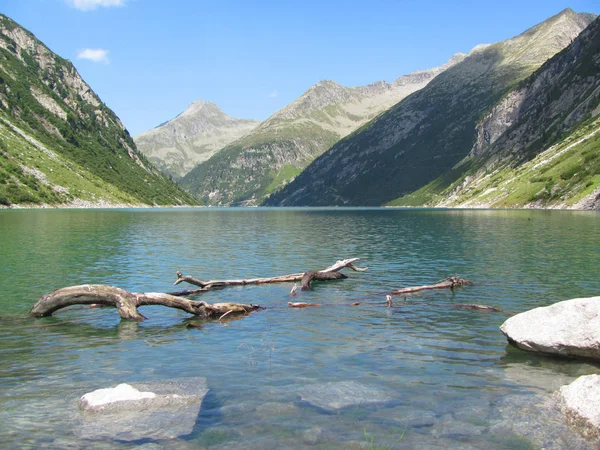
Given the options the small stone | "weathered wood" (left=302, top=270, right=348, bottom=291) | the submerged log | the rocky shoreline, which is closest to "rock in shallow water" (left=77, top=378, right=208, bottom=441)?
the small stone

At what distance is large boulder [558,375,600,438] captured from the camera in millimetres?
A: 13984

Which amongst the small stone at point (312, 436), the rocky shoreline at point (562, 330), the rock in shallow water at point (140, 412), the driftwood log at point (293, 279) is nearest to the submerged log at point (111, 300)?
the driftwood log at point (293, 279)

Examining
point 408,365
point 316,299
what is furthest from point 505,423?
point 316,299

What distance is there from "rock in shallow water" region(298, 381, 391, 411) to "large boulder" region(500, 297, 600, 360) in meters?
8.77

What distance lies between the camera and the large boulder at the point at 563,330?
67.7 feet

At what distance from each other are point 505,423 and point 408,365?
595cm

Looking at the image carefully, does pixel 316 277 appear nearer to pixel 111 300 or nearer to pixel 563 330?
pixel 111 300

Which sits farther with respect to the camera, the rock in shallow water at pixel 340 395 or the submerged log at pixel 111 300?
the submerged log at pixel 111 300

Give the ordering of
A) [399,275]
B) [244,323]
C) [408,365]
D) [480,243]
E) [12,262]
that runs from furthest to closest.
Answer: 1. [480,243]
2. [12,262]
3. [399,275]
4. [244,323]
5. [408,365]

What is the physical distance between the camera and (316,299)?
121 ft

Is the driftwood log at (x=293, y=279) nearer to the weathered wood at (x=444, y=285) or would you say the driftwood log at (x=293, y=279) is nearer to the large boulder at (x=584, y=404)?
the weathered wood at (x=444, y=285)

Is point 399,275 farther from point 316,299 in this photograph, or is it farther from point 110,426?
point 110,426

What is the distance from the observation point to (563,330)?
2120cm

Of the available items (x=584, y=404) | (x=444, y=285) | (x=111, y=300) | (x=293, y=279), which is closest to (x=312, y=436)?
(x=584, y=404)
